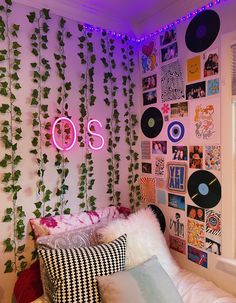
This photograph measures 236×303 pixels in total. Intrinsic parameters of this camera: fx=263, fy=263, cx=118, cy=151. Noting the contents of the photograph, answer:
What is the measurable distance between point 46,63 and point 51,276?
1.39 m

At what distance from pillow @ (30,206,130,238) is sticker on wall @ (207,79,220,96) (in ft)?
3.81

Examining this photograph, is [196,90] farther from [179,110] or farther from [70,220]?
[70,220]

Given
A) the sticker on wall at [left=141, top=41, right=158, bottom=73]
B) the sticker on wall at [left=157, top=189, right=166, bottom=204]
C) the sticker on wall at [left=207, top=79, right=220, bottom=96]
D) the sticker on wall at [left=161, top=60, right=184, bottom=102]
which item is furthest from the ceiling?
the sticker on wall at [left=157, top=189, right=166, bottom=204]

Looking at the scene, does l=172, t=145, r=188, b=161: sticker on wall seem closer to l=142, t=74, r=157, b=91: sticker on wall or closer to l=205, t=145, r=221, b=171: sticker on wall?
l=205, t=145, r=221, b=171: sticker on wall

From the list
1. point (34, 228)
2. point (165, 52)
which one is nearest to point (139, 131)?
point (165, 52)

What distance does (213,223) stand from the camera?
1.79 metres

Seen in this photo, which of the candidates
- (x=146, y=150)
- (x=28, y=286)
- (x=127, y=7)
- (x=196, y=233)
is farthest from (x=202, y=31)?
(x=28, y=286)

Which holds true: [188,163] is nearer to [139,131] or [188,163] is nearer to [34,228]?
[139,131]

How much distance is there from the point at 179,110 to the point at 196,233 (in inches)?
36.3

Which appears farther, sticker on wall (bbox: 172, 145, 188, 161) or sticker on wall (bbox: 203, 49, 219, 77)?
sticker on wall (bbox: 172, 145, 188, 161)

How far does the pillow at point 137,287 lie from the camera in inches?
50.4

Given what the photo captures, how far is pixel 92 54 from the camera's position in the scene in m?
2.11

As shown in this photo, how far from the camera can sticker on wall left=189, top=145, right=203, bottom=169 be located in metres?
1.87

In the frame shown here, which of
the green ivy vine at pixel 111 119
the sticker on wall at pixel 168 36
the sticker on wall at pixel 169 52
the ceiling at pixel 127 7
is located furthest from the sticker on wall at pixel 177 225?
the ceiling at pixel 127 7
